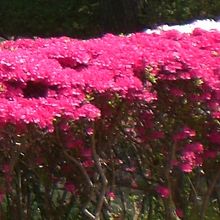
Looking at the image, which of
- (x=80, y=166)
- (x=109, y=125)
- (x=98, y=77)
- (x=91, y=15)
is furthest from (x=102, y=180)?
(x=91, y=15)

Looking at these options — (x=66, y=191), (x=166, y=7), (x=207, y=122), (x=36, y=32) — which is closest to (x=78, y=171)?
(x=66, y=191)

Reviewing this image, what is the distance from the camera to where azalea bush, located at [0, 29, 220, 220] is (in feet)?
12.9

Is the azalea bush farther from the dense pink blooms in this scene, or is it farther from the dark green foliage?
the dark green foliage

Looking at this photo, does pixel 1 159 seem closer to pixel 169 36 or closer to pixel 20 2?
pixel 169 36

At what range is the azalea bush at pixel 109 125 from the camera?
3928 mm

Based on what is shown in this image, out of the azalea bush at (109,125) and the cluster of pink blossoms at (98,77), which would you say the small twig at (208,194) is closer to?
the azalea bush at (109,125)

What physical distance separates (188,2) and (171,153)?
8.46m

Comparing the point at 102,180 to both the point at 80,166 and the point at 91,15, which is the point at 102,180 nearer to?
the point at 80,166

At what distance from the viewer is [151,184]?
187 inches

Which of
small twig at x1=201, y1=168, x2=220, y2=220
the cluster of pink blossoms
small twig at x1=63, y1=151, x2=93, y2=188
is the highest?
the cluster of pink blossoms

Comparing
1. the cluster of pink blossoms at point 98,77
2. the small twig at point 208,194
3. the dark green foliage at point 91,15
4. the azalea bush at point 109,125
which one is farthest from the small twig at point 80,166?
the dark green foliage at point 91,15

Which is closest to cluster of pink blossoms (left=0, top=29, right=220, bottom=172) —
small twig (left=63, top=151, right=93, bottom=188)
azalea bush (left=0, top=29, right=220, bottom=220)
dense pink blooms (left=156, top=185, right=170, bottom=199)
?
azalea bush (left=0, top=29, right=220, bottom=220)

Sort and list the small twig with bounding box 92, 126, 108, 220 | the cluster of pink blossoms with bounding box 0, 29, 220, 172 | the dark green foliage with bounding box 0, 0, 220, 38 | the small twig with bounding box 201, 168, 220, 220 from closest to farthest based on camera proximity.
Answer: the cluster of pink blossoms with bounding box 0, 29, 220, 172, the small twig with bounding box 92, 126, 108, 220, the small twig with bounding box 201, 168, 220, 220, the dark green foliage with bounding box 0, 0, 220, 38

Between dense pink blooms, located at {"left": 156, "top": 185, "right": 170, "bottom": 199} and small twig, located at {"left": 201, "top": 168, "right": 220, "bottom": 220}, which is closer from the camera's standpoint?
dense pink blooms, located at {"left": 156, "top": 185, "right": 170, "bottom": 199}
